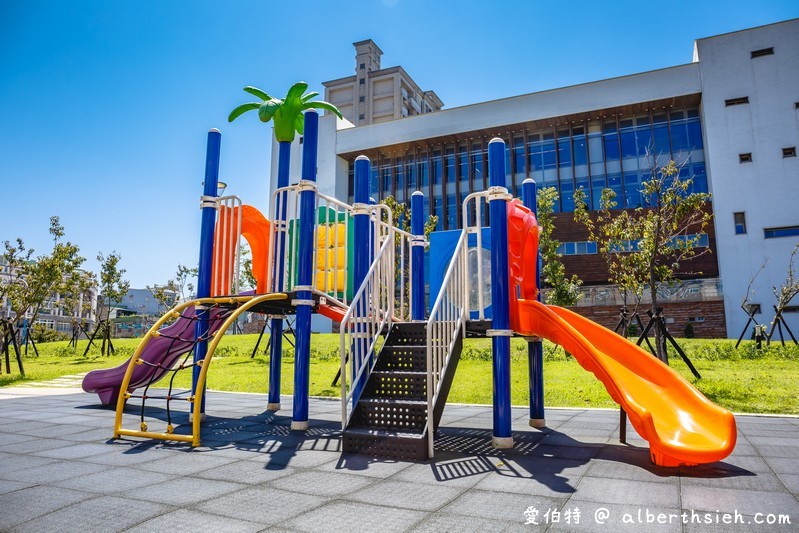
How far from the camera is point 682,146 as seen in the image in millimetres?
32250

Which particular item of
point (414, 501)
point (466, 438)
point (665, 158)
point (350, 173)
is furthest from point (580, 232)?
point (414, 501)

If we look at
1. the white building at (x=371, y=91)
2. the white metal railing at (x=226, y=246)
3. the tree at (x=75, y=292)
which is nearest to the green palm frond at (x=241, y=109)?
the white metal railing at (x=226, y=246)

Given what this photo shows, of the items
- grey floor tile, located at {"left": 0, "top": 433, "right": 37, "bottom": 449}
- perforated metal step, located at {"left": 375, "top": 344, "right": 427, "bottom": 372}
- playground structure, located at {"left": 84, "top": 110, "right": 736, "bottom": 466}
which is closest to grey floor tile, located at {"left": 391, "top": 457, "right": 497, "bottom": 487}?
playground structure, located at {"left": 84, "top": 110, "right": 736, "bottom": 466}

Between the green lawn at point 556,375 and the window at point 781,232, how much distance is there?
15.9m

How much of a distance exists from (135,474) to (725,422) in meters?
5.41

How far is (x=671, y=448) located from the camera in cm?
434

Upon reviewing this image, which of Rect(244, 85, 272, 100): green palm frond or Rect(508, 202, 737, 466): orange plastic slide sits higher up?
Rect(244, 85, 272, 100): green palm frond

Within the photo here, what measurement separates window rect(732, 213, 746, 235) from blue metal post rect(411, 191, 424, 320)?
94.3 ft

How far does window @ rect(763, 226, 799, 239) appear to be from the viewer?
28038 millimetres

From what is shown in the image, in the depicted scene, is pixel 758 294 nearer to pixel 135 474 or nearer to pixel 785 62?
pixel 785 62

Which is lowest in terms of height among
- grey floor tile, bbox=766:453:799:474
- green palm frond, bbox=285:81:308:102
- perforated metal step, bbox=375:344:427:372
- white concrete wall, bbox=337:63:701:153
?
grey floor tile, bbox=766:453:799:474

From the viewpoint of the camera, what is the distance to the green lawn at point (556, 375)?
923 centimetres

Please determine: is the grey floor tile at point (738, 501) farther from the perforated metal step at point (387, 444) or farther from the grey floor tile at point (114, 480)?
the grey floor tile at point (114, 480)

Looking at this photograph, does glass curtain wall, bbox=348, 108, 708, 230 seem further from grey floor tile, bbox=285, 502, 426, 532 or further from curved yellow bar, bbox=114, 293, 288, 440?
grey floor tile, bbox=285, 502, 426, 532
